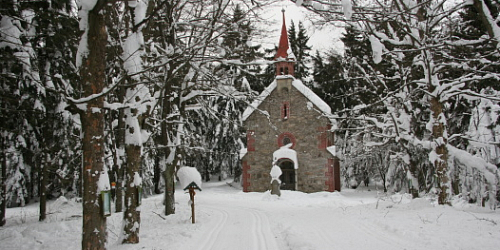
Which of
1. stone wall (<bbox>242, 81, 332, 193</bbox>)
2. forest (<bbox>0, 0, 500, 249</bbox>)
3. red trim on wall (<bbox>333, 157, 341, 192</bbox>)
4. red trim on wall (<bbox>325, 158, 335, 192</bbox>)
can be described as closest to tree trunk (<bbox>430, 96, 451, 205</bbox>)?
forest (<bbox>0, 0, 500, 249</bbox>)

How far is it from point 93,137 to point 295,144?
1986cm

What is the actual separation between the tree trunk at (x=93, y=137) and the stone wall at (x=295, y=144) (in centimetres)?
1820

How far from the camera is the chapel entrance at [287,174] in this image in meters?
23.8

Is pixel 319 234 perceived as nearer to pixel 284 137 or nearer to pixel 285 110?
pixel 284 137

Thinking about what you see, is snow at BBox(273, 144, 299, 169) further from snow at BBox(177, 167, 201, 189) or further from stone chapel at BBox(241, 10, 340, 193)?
snow at BBox(177, 167, 201, 189)

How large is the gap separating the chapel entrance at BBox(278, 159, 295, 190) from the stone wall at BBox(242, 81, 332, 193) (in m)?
0.56

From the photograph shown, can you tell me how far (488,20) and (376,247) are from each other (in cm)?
529

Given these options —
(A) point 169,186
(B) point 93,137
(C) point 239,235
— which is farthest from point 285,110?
(B) point 93,137

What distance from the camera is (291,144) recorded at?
23906 mm

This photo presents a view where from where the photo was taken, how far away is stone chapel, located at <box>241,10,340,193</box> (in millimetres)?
23125

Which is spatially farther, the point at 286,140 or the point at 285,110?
the point at 285,110

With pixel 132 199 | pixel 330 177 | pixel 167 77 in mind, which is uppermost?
pixel 167 77

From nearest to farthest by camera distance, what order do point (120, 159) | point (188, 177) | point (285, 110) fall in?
point (188, 177) < point (120, 159) < point (285, 110)

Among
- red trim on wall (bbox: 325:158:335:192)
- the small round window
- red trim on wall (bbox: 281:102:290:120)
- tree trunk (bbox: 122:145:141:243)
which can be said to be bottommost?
red trim on wall (bbox: 325:158:335:192)
